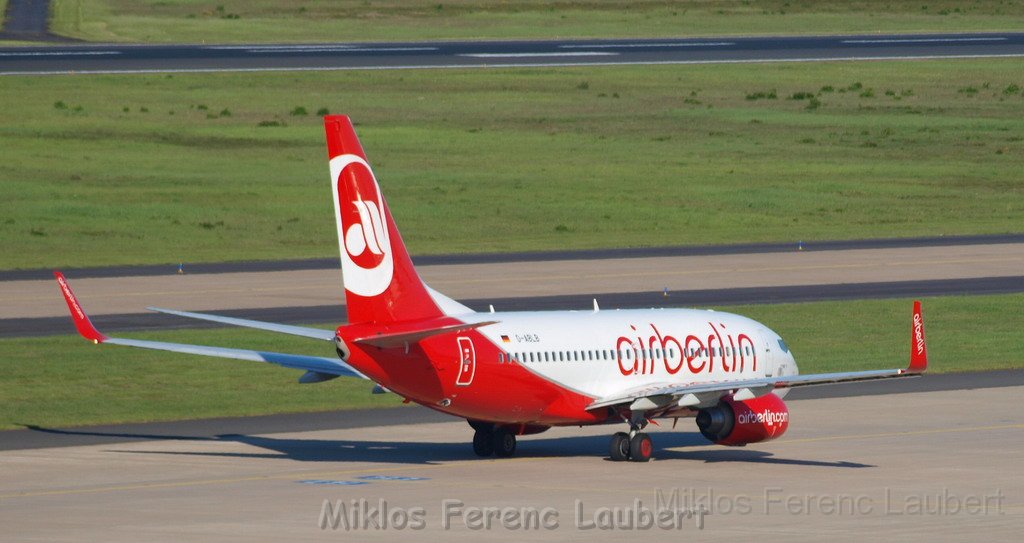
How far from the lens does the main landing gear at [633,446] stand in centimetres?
4150

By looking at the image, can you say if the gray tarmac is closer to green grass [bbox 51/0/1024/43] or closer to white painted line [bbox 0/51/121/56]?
white painted line [bbox 0/51/121/56]

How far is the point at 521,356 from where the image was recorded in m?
39.8

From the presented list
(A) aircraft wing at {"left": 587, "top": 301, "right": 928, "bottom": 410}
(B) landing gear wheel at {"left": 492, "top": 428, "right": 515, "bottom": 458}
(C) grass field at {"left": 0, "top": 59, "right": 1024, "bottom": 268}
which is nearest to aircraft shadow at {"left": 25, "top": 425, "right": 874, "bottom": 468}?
(B) landing gear wheel at {"left": 492, "top": 428, "right": 515, "bottom": 458}

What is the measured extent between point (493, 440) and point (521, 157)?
7480 cm

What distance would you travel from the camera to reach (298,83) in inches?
5231

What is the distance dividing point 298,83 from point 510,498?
99.6m

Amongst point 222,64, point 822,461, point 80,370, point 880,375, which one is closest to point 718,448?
point 822,461

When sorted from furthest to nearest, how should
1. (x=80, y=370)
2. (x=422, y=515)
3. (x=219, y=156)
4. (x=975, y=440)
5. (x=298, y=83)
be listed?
1. (x=298, y=83)
2. (x=219, y=156)
3. (x=80, y=370)
4. (x=975, y=440)
5. (x=422, y=515)

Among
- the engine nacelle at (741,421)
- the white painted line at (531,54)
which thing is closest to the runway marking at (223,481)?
the engine nacelle at (741,421)

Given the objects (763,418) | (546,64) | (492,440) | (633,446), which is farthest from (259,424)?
(546,64)

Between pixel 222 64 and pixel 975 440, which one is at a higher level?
pixel 222 64

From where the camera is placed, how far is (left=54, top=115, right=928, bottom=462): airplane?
123ft

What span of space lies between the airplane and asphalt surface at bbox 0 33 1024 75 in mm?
97964

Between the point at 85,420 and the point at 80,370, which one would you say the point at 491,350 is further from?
the point at 80,370
